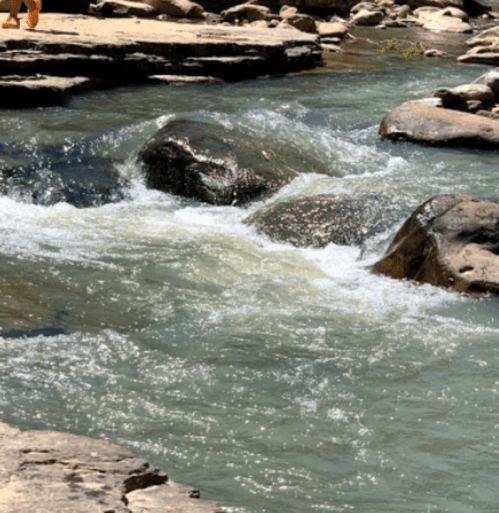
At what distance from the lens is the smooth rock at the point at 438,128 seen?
9484 millimetres

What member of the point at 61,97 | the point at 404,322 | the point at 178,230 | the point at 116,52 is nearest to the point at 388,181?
the point at 178,230

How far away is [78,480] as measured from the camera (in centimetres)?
265

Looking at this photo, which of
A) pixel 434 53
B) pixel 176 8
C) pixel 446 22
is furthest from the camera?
pixel 446 22

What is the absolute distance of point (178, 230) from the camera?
706cm

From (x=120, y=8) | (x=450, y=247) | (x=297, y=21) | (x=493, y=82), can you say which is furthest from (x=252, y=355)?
(x=120, y=8)

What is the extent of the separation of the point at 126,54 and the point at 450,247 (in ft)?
25.9

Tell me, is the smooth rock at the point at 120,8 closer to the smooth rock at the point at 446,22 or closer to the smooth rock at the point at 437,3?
the smooth rock at the point at 446,22

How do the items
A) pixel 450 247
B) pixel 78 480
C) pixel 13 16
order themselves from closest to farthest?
pixel 78 480 → pixel 450 247 → pixel 13 16

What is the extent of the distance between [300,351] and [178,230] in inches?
107

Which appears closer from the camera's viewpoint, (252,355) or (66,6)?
(252,355)

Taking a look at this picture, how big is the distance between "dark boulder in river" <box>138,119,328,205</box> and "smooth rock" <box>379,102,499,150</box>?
1643 mm

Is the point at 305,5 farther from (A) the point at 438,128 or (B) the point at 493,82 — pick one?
(A) the point at 438,128

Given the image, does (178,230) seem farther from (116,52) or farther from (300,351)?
(116,52)

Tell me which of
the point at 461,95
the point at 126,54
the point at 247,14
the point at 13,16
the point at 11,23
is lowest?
the point at 461,95
